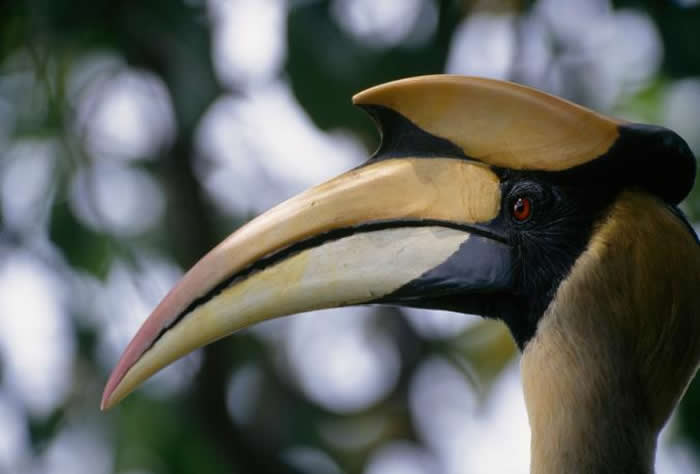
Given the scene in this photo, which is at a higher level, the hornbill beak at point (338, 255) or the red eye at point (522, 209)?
the red eye at point (522, 209)

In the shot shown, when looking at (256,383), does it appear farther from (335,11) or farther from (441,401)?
(335,11)

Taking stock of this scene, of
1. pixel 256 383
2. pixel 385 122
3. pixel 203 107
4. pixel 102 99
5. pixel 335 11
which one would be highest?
pixel 385 122

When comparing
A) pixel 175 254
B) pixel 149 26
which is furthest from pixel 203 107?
pixel 175 254

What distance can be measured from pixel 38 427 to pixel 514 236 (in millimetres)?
2633

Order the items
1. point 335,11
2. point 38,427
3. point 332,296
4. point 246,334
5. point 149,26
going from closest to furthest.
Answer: point 332,296
point 335,11
point 149,26
point 38,427
point 246,334

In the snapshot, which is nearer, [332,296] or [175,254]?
[332,296]

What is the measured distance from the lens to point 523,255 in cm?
174

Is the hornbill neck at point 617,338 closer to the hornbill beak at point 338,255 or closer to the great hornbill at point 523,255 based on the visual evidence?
the great hornbill at point 523,255

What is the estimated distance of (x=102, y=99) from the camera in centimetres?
410

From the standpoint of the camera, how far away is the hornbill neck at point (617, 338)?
1.67 m

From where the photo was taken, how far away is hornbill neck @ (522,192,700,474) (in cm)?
A: 167

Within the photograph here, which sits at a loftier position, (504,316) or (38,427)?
(504,316)

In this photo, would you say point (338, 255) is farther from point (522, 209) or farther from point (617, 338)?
point (617, 338)

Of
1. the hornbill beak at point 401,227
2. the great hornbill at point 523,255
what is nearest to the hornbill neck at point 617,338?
the great hornbill at point 523,255
